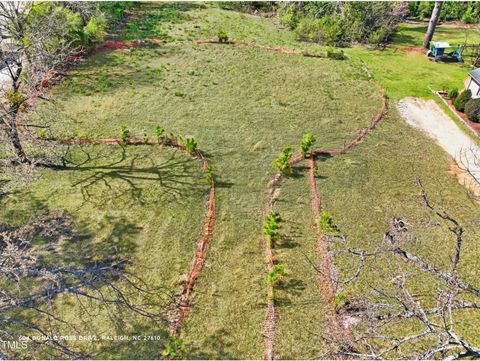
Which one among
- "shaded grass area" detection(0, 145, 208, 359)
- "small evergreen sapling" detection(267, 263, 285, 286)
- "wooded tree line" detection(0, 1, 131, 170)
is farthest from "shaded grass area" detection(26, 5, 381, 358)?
"wooded tree line" detection(0, 1, 131, 170)

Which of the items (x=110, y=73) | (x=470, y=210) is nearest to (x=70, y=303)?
(x=470, y=210)

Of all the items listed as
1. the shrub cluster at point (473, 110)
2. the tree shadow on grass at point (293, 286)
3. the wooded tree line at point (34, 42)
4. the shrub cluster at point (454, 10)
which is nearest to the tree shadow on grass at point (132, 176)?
the wooded tree line at point (34, 42)

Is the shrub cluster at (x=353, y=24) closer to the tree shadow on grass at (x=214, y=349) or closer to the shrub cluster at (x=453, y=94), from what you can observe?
the shrub cluster at (x=453, y=94)

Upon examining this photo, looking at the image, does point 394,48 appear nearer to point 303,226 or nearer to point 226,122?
point 226,122

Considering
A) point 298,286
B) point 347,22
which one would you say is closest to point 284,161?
point 298,286

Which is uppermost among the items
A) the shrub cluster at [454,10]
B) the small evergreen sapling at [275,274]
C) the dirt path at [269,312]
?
the shrub cluster at [454,10]

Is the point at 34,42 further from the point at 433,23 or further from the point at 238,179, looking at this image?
the point at 433,23
